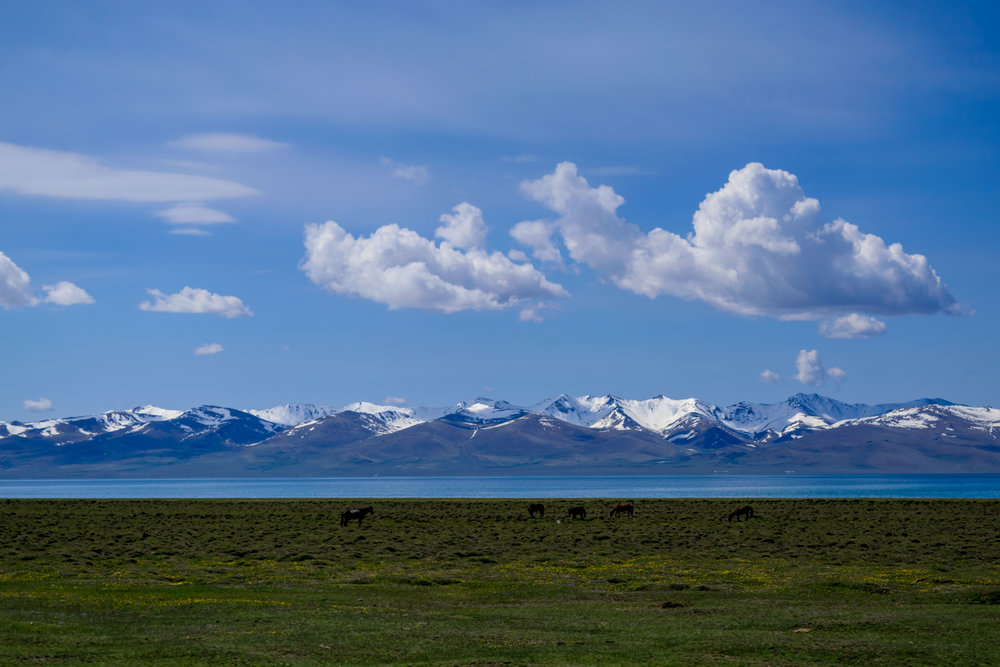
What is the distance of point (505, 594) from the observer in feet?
106

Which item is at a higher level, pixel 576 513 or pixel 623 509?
pixel 623 509

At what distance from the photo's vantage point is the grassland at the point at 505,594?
20766 mm

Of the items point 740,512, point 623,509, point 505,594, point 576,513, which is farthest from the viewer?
point 623,509

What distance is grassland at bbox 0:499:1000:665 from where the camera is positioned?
20766 mm

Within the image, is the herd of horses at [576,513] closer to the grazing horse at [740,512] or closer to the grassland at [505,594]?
the grazing horse at [740,512]

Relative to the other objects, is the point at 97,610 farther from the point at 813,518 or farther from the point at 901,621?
the point at 813,518

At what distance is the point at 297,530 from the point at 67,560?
22.0 m

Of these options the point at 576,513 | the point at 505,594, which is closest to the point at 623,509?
the point at 576,513

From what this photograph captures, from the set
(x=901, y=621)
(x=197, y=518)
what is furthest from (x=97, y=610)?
(x=197, y=518)

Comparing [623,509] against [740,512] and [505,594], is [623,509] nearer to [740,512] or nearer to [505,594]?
[740,512]

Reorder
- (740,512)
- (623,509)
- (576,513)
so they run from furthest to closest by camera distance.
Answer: (623,509) → (576,513) → (740,512)

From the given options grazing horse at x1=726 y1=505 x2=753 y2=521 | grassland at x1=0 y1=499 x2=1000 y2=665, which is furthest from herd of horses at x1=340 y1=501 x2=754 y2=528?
grassland at x1=0 y1=499 x2=1000 y2=665

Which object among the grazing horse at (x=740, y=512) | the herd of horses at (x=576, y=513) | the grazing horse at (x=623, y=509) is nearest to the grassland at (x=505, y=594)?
the herd of horses at (x=576, y=513)

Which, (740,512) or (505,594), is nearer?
(505,594)
